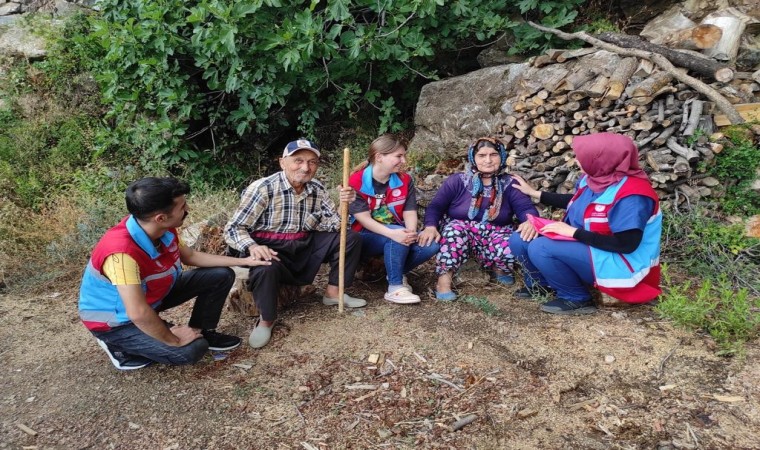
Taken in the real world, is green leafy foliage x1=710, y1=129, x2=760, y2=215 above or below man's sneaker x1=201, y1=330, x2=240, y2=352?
above

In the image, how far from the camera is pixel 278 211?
132 inches

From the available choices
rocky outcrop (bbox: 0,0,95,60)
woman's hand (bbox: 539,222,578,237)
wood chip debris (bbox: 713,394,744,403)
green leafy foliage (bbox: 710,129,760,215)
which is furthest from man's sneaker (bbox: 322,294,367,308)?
rocky outcrop (bbox: 0,0,95,60)

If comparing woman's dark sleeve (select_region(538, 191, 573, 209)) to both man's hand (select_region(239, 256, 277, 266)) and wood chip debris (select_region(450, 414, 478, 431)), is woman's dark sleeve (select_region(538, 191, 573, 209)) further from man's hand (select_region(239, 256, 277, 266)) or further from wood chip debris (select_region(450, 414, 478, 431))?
man's hand (select_region(239, 256, 277, 266))

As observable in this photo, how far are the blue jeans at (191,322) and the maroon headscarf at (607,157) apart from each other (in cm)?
243

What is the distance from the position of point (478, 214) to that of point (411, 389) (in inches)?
65.9

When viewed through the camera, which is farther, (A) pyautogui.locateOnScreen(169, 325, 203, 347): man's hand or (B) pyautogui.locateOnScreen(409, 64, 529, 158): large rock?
(B) pyautogui.locateOnScreen(409, 64, 529, 158): large rock

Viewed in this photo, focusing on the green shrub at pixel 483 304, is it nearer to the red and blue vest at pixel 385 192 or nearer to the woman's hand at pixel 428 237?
the woman's hand at pixel 428 237

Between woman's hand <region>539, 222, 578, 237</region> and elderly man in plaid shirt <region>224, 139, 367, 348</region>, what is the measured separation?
136 cm

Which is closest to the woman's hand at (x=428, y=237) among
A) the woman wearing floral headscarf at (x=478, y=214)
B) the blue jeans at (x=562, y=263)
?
the woman wearing floral headscarf at (x=478, y=214)

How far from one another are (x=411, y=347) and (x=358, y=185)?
137 centimetres

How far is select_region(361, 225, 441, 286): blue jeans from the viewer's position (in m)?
3.70

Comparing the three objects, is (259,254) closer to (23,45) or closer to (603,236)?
(603,236)

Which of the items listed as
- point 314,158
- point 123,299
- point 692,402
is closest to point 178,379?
point 123,299

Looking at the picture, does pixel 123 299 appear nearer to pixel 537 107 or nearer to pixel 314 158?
pixel 314 158
